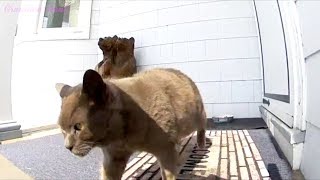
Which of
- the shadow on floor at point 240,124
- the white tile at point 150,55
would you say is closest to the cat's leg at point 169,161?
the shadow on floor at point 240,124

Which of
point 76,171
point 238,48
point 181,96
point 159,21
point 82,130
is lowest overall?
point 76,171

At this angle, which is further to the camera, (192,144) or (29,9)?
(29,9)

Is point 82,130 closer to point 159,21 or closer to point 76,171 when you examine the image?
point 76,171

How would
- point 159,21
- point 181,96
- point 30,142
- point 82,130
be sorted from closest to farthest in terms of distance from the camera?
1. point 82,130
2. point 181,96
3. point 30,142
4. point 159,21

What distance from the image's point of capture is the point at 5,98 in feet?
8.35

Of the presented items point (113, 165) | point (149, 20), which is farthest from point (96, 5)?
point (113, 165)

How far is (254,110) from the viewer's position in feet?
10.0

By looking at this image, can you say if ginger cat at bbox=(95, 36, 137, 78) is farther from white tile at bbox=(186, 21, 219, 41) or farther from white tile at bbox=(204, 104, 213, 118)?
white tile at bbox=(204, 104, 213, 118)

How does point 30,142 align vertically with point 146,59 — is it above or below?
below

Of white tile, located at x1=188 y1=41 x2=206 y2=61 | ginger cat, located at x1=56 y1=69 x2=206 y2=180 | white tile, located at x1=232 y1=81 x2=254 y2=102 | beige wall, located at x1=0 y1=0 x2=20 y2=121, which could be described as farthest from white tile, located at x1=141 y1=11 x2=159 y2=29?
ginger cat, located at x1=56 y1=69 x2=206 y2=180

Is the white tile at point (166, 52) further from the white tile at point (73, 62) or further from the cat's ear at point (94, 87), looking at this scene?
the cat's ear at point (94, 87)

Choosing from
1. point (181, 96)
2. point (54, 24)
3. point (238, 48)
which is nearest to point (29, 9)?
point (54, 24)

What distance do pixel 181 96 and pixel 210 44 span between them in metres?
2.05

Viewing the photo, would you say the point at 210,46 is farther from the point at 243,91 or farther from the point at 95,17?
the point at 95,17
